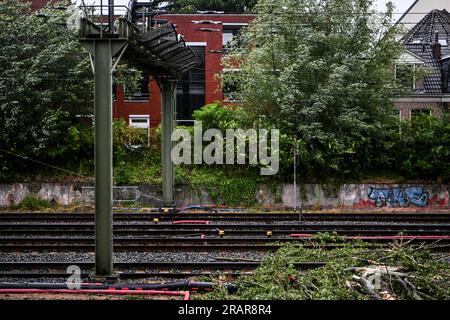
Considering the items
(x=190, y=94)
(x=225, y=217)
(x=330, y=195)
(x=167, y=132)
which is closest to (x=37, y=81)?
(x=167, y=132)

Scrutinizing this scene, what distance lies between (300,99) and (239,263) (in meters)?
12.9

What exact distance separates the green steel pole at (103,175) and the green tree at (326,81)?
42.9 feet

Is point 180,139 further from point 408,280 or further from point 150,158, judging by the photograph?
point 408,280

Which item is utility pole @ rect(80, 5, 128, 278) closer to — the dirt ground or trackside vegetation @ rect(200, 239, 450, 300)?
the dirt ground

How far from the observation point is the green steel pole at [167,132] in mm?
22141

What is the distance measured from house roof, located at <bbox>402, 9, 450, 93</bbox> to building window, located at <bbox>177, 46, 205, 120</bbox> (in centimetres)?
1419

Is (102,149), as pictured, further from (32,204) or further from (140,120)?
(140,120)

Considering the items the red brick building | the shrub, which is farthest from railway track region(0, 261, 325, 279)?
the red brick building

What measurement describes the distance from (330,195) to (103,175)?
589 inches

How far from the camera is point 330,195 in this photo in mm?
25078

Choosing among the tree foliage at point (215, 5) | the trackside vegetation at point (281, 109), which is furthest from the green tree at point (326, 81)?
the tree foliage at point (215, 5)

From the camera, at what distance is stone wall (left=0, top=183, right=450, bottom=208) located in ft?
81.3

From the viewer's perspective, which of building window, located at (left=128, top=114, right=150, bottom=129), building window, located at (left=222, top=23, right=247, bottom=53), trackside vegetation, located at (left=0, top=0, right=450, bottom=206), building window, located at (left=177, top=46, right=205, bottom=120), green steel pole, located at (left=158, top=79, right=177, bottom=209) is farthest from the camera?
building window, located at (left=222, top=23, right=247, bottom=53)

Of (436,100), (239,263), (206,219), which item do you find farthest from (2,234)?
(436,100)
